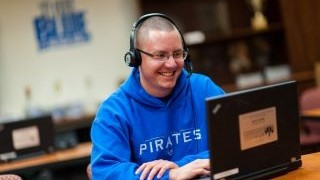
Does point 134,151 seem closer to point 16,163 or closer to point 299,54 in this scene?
point 16,163

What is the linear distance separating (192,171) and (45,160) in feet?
6.80

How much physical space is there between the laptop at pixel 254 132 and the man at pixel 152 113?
0.26 metres

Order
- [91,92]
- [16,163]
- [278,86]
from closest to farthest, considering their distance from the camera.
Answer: [278,86] → [16,163] → [91,92]

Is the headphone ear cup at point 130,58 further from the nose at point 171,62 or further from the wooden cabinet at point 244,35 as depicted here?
the wooden cabinet at point 244,35

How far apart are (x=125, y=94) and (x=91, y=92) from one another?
11.8 feet

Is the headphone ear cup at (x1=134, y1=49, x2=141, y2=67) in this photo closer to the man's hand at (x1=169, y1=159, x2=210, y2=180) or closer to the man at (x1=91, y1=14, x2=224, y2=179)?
the man at (x1=91, y1=14, x2=224, y2=179)

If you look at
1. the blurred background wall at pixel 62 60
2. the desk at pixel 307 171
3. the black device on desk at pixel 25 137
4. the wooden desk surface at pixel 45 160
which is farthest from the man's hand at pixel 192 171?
the blurred background wall at pixel 62 60

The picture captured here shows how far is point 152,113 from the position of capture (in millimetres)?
2104

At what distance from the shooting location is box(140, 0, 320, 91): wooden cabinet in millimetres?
5762

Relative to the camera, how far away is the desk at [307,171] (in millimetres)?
1793

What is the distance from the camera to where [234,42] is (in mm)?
6023

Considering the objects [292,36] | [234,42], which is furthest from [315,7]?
[234,42]

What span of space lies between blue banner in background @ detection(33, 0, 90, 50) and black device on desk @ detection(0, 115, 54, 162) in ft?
6.49

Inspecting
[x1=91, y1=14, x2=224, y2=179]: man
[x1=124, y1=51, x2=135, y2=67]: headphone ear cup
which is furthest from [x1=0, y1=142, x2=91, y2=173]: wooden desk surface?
[x1=124, y1=51, x2=135, y2=67]: headphone ear cup
